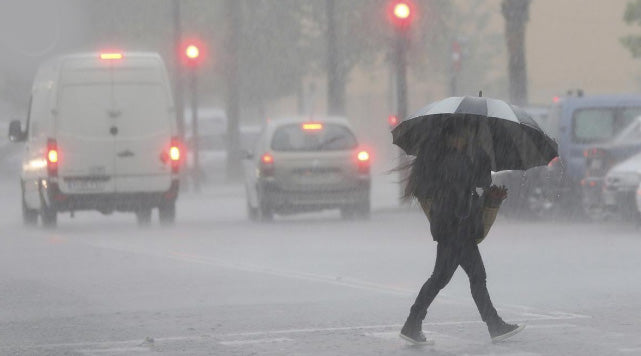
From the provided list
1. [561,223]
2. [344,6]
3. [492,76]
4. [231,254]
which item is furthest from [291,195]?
[492,76]

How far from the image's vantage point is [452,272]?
11188 mm

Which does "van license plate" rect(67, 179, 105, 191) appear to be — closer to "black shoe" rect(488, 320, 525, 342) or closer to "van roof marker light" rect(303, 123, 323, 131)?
"van roof marker light" rect(303, 123, 323, 131)

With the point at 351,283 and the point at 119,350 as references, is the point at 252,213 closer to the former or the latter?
the point at 351,283

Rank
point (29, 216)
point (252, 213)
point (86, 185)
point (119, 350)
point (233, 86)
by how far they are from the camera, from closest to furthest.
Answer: point (119, 350), point (86, 185), point (252, 213), point (29, 216), point (233, 86)

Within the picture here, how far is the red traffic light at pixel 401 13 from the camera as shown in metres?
30.0

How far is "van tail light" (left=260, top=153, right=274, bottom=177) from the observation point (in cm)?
2697

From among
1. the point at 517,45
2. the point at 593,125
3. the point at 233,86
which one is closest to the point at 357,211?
the point at 593,125

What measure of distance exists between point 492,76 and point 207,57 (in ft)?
64.9

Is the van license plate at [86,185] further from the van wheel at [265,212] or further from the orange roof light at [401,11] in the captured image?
the orange roof light at [401,11]

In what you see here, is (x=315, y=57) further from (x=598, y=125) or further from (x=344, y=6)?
(x=598, y=125)

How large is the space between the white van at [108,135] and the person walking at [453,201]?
1525 centimetres

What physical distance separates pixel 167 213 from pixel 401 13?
225 inches

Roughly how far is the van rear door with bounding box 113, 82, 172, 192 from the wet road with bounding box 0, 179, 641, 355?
0.80m

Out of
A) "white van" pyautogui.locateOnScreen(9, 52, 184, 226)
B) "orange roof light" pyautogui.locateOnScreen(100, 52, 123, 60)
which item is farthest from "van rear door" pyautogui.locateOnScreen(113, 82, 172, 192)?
"orange roof light" pyautogui.locateOnScreen(100, 52, 123, 60)
